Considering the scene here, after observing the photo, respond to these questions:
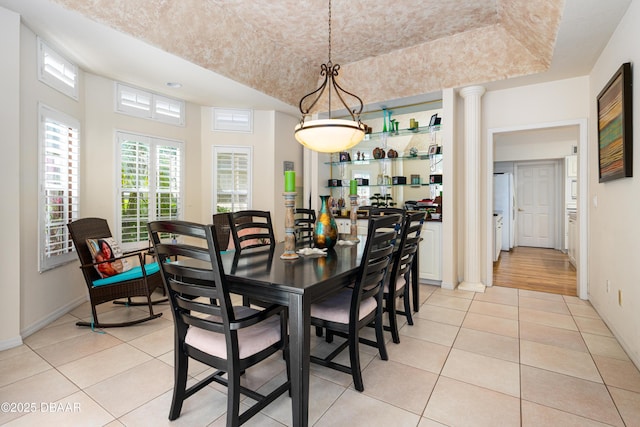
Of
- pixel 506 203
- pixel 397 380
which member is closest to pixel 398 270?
pixel 397 380

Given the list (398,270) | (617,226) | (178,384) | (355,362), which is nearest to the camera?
(178,384)

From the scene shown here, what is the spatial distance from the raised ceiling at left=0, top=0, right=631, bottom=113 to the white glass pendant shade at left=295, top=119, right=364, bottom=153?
1.46 metres

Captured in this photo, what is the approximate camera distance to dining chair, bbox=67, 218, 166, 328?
292 cm

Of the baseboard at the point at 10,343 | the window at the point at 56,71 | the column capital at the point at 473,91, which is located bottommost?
the baseboard at the point at 10,343

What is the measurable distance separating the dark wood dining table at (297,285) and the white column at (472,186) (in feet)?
8.34

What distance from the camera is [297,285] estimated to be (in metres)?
1.58

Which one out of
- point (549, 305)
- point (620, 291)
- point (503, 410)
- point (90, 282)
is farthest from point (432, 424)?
point (90, 282)

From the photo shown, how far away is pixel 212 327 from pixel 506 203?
301 inches

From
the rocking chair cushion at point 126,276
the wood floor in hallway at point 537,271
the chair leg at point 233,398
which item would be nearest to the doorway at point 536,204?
the wood floor in hallway at point 537,271

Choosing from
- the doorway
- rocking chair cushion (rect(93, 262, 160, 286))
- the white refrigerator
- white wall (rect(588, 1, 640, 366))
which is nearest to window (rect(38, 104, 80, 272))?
rocking chair cushion (rect(93, 262, 160, 286))

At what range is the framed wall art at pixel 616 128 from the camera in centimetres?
233

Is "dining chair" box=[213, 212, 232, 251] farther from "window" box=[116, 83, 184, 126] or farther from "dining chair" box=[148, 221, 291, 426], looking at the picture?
"dining chair" box=[148, 221, 291, 426]

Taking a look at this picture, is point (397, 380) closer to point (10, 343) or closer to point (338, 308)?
point (338, 308)

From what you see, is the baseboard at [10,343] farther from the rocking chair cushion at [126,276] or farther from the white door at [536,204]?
the white door at [536,204]
